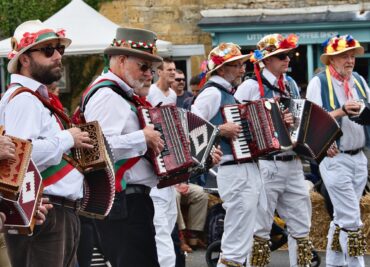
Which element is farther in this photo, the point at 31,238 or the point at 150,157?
the point at 150,157

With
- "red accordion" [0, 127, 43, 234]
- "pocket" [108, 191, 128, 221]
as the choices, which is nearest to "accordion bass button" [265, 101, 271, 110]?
"pocket" [108, 191, 128, 221]

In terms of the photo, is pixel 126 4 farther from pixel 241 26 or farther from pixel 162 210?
pixel 162 210

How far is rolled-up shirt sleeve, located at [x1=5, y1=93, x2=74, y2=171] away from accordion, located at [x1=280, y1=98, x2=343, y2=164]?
3.81m

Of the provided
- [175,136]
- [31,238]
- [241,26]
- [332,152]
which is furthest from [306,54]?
[31,238]

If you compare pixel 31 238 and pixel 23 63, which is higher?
pixel 23 63

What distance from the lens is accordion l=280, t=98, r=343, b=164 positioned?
32.6ft

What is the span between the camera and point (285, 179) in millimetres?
10008

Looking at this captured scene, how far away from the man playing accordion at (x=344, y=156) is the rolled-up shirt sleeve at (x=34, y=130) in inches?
162

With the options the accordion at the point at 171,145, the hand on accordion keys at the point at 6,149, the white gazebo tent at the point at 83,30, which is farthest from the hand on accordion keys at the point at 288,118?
the white gazebo tent at the point at 83,30

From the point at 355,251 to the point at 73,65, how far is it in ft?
38.6

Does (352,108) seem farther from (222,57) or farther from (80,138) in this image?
(80,138)

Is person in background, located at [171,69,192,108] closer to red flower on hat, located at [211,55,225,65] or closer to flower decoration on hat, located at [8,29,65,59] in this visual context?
red flower on hat, located at [211,55,225,65]

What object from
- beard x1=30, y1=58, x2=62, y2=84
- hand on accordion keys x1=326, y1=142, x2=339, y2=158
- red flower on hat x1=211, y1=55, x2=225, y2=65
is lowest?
hand on accordion keys x1=326, y1=142, x2=339, y2=158

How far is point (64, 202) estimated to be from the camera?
665cm
